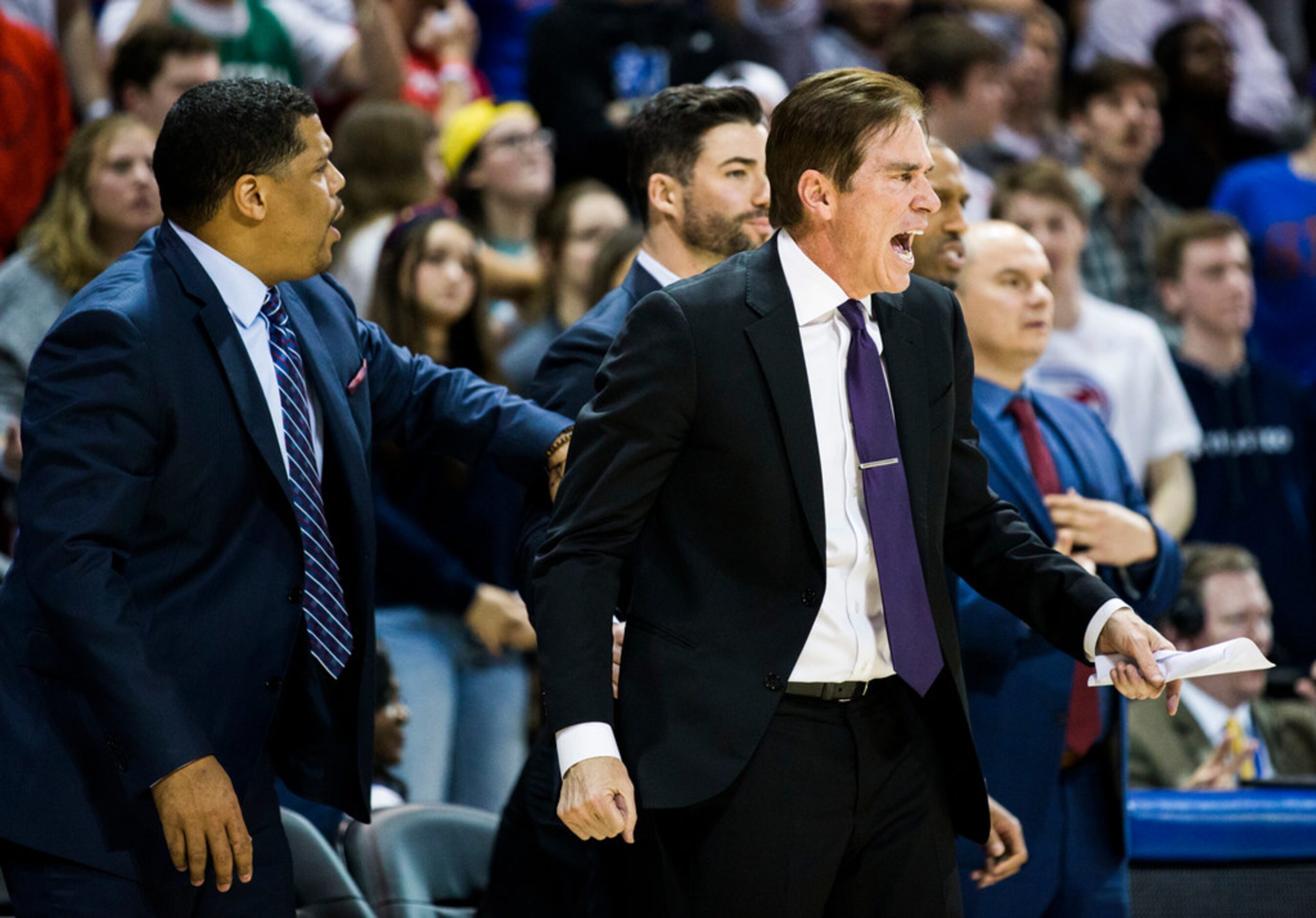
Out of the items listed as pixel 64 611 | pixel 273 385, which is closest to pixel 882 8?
pixel 273 385

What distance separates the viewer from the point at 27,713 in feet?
8.63

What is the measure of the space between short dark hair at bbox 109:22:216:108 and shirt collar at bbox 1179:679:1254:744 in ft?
12.5

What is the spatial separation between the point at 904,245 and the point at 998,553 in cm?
56

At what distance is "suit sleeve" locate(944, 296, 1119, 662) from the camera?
109 inches

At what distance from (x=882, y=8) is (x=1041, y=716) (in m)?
4.99

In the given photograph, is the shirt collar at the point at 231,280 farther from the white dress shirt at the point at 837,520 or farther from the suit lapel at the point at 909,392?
the suit lapel at the point at 909,392

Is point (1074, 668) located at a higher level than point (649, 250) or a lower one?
lower

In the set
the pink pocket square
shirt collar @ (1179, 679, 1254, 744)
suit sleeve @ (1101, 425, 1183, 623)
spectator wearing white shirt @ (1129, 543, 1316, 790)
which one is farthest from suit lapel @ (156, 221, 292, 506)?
shirt collar @ (1179, 679, 1254, 744)

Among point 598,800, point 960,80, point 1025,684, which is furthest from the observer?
point 960,80

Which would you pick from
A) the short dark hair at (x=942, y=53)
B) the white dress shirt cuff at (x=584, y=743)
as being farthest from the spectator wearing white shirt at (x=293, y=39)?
the white dress shirt cuff at (x=584, y=743)

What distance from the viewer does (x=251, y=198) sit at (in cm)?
281

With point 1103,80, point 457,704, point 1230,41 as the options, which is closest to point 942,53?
point 1103,80

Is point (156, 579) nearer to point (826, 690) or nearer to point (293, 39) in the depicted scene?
point (826, 690)

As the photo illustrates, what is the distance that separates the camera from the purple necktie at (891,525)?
2.62m
